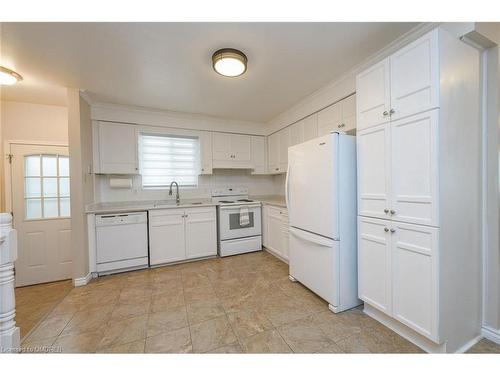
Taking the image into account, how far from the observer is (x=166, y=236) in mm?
2973

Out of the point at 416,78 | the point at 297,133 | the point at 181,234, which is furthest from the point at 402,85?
the point at 181,234

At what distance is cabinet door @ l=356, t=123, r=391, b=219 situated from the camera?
1544mm

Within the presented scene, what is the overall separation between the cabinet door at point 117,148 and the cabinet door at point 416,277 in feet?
11.1

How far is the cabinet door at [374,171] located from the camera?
5.07ft

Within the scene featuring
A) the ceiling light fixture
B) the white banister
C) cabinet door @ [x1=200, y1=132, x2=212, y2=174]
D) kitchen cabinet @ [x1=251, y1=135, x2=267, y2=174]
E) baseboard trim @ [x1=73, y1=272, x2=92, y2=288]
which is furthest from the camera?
kitchen cabinet @ [x1=251, y1=135, x2=267, y2=174]

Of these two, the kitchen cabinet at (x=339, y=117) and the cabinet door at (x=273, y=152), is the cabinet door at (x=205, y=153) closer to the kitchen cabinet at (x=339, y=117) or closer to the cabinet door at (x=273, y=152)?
the cabinet door at (x=273, y=152)

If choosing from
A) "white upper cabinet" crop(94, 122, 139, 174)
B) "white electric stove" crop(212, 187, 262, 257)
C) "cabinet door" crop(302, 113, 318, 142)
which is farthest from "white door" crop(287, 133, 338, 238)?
"white upper cabinet" crop(94, 122, 139, 174)

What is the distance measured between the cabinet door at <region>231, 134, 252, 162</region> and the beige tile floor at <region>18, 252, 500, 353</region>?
2118mm

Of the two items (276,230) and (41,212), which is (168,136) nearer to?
(41,212)

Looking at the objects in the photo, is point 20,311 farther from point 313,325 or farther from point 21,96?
point 313,325

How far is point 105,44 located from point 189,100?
124cm

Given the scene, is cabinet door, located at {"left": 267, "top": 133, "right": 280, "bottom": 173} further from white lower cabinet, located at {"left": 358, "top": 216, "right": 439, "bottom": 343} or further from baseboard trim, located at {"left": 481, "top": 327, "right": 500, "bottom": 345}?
baseboard trim, located at {"left": 481, "top": 327, "right": 500, "bottom": 345}

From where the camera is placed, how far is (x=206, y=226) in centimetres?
322

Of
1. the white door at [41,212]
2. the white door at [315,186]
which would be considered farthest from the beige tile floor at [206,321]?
the white door at [41,212]
